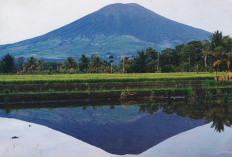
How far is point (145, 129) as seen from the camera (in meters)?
9.66

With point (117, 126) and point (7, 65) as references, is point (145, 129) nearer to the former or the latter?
point (117, 126)

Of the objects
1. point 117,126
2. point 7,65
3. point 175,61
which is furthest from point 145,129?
point 7,65

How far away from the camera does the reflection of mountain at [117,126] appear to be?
783 centimetres

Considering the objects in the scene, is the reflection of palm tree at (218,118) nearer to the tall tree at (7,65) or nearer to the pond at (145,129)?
the pond at (145,129)

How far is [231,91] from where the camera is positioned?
23344mm

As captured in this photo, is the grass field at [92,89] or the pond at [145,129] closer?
the pond at [145,129]

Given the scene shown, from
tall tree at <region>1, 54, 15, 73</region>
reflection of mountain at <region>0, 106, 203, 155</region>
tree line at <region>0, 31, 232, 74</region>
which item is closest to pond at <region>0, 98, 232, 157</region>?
reflection of mountain at <region>0, 106, 203, 155</region>

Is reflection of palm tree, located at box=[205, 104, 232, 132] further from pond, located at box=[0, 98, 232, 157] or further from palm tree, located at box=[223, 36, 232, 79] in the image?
palm tree, located at box=[223, 36, 232, 79]

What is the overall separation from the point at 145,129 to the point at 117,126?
116 centimetres

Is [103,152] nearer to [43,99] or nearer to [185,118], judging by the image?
[185,118]

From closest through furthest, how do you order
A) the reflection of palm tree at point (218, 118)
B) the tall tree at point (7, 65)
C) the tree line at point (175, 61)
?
1. the reflection of palm tree at point (218, 118)
2. the tree line at point (175, 61)
3. the tall tree at point (7, 65)

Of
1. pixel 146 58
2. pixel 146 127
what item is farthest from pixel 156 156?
pixel 146 58

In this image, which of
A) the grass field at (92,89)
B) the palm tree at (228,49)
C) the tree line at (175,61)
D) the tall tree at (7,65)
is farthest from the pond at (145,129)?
the tall tree at (7,65)

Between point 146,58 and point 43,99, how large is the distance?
52783 millimetres
